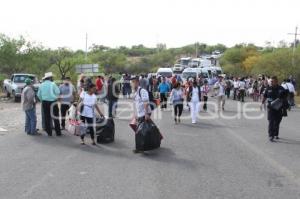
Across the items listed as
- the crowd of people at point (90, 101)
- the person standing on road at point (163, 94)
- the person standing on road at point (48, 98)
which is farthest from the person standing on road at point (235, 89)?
the person standing on road at point (48, 98)

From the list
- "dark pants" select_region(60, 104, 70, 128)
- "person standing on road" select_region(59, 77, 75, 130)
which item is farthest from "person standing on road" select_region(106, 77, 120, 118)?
"person standing on road" select_region(59, 77, 75, 130)

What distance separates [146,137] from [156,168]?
1696 mm

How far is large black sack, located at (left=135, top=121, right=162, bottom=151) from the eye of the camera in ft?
38.3

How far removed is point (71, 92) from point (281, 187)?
8920mm

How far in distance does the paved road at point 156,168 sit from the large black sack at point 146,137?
10.0 inches

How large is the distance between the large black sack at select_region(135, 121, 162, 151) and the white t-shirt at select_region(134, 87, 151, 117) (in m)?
0.55

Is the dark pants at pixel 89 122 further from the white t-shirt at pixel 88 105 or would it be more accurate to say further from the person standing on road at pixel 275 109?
the person standing on road at pixel 275 109

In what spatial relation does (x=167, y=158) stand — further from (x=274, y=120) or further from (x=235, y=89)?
(x=235, y=89)

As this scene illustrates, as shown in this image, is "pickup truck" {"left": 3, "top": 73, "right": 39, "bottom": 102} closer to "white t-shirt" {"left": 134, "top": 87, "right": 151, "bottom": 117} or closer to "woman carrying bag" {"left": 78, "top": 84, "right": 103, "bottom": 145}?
"woman carrying bag" {"left": 78, "top": 84, "right": 103, "bottom": 145}

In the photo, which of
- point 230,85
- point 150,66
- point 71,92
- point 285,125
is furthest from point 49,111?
point 150,66

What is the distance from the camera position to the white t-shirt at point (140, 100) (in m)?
12.4

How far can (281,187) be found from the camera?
8.55 m

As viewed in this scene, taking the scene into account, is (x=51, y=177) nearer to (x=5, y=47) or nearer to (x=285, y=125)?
(x=285, y=125)

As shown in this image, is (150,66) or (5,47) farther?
(150,66)
